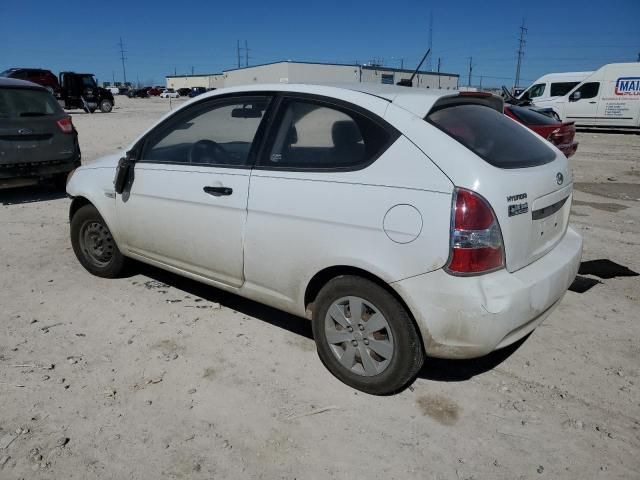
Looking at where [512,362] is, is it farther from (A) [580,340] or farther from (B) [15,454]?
(B) [15,454]

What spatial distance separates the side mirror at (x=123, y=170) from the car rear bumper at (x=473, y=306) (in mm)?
2398

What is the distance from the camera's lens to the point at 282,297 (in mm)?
3117

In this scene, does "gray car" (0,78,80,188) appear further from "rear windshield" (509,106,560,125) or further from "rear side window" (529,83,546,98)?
"rear side window" (529,83,546,98)

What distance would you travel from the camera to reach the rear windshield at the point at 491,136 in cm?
263

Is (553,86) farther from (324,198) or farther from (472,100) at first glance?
(324,198)

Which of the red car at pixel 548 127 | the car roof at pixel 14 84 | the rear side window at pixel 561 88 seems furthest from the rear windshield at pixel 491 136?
the rear side window at pixel 561 88

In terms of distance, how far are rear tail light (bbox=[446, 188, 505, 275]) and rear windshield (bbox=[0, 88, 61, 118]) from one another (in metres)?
7.14

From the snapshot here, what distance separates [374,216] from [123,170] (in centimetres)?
225

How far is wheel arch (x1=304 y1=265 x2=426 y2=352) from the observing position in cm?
261

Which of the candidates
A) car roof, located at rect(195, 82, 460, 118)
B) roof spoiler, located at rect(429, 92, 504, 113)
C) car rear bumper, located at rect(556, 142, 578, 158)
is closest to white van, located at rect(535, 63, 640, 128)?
car rear bumper, located at rect(556, 142, 578, 158)

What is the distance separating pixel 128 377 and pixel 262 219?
1278mm

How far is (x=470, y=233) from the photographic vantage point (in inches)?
92.8

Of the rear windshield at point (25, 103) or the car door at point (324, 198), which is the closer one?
the car door at point (324, 198)

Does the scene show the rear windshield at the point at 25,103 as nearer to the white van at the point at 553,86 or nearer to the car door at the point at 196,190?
the car door at the point at 196,190
